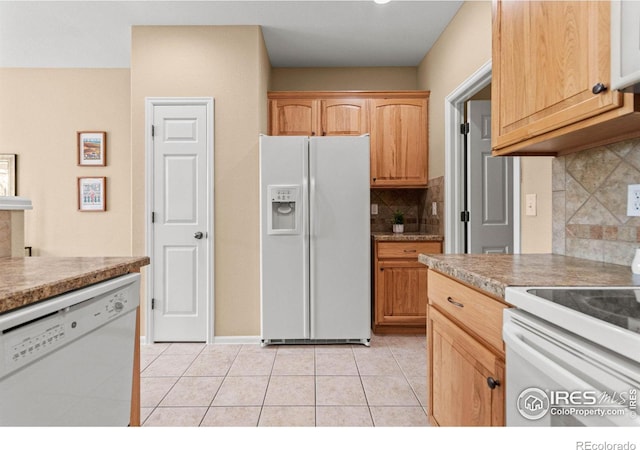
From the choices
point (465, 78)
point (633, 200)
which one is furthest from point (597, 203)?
point (465, 78)

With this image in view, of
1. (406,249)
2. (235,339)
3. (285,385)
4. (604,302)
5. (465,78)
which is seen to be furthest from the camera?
(406,249)

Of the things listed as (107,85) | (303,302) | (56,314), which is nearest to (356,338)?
(303,302)

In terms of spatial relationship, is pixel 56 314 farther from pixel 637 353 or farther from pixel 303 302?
pixel 303 302

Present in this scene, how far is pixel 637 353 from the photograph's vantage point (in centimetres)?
58

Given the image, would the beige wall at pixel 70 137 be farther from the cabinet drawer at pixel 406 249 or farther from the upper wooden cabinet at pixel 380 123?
the cabinet drawer at pixel 406 249

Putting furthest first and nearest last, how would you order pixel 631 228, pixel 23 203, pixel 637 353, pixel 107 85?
pixel 107 85
pixel 23 203
pixel 631 228
pixel 637 353

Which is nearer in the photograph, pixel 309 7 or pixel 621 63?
pixel 621 63

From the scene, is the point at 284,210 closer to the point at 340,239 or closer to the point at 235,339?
the point at 340,239

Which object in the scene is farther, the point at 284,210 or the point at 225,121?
the point at 225,121

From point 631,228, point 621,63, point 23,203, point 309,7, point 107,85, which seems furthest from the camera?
point 107,85

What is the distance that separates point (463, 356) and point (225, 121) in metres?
2.60

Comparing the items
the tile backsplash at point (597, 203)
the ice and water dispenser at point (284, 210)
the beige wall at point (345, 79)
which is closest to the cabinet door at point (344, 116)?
the beige wall at point (345, 79)

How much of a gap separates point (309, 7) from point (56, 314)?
8.87 ft

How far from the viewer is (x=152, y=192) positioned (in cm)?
301
